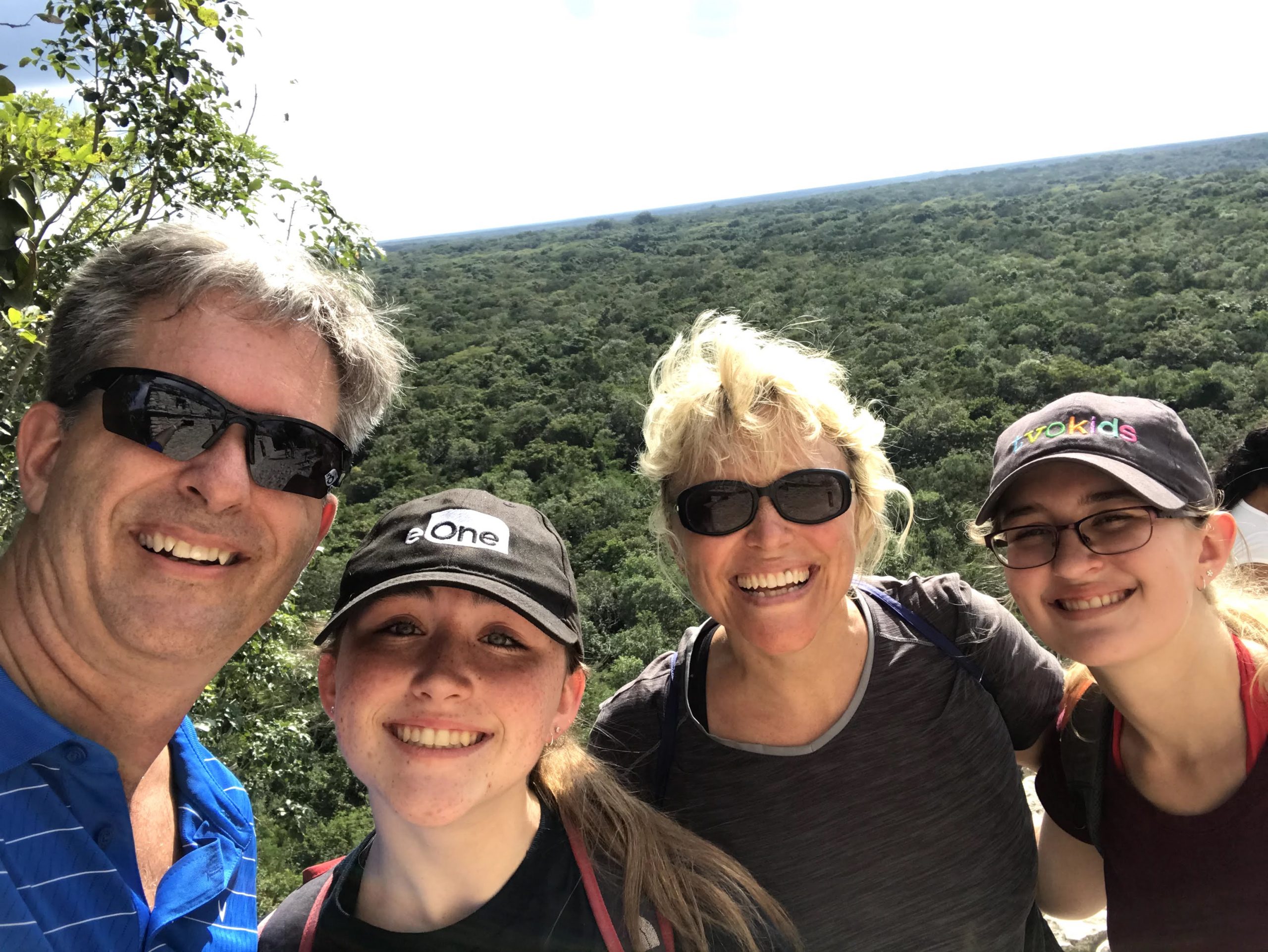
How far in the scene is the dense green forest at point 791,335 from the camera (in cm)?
1493

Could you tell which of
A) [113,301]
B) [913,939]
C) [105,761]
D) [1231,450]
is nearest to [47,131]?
[113,301]

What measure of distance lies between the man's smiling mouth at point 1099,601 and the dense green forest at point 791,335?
111 centimetres

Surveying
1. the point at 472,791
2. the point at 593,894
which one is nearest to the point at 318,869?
the point at 472,791

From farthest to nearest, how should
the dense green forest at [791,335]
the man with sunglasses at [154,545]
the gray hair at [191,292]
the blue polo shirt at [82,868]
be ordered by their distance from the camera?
the dense green forest at [791,335] → the gray hair at [191,292] → the man with sunglasses at [154,545] → the blue polo shirt at [82,868]

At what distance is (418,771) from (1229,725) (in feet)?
6.06

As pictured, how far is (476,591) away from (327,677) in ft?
1.48

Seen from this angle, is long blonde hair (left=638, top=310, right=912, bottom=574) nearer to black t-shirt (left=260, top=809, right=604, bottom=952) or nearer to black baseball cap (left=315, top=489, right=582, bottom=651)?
black baseball cap (left=315, top=489, right=582, bottom=651)

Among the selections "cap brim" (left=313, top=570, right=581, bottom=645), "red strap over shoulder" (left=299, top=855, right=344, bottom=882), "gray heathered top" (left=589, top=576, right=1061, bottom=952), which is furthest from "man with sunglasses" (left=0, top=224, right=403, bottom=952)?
"gray heathered top" (left=589, top=576, right=1061, bottom=952)

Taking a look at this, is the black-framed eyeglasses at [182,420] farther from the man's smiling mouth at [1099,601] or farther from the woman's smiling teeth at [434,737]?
the man's smiling mouth at [1099,601]

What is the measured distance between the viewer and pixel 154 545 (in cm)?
158

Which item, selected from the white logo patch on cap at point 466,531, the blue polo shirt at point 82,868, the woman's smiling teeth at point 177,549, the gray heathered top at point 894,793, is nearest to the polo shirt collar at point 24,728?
the blue polo shirt at point 82,868

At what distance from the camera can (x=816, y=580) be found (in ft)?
6.75

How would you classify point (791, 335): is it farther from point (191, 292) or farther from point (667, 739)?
point (191, 292)

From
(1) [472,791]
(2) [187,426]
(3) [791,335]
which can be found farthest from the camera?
(3) [791,335]
